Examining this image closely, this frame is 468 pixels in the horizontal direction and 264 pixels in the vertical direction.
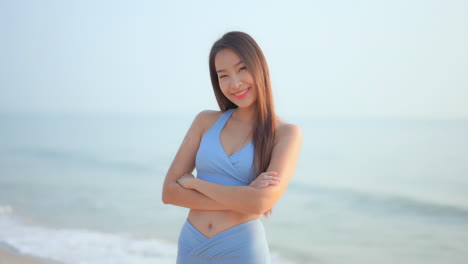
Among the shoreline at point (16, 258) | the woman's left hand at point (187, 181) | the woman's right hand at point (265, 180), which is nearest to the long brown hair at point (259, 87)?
the woman's right hand at point (265, 180)

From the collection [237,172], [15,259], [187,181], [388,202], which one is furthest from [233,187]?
[388,202]

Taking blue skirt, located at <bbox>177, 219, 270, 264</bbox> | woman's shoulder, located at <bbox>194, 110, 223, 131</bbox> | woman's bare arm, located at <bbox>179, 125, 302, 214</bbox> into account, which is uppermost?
woman's shoulder, located at <bbox>194, 110, 223, 131</bbox>

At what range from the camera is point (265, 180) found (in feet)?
8.33

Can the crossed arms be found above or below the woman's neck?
below

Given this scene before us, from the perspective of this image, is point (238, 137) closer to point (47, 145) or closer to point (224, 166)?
point (224, 166)

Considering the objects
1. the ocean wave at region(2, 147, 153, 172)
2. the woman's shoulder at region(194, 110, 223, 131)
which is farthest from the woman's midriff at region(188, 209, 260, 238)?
the ocean wave at region(2, 147, 153, 172)

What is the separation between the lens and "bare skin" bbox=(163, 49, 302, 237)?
2570mm

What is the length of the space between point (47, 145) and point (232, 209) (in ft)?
85.3

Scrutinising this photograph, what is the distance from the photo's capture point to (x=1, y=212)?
938 centimetres

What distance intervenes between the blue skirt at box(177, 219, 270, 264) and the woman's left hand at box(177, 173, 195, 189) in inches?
9.1

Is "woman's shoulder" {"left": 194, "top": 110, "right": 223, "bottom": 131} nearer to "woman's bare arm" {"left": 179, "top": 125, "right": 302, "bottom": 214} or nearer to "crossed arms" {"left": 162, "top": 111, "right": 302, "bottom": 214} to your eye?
"crossed arms" {"left": 162, "top": 111, "right": 302, "bottom": 214}

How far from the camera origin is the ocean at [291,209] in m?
7.76

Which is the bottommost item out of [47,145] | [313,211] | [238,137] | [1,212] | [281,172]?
[281,172]

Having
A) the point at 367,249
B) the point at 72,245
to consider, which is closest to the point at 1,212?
the point at 72,245
